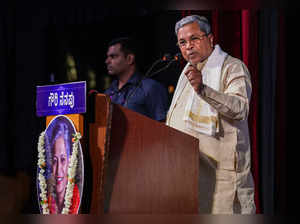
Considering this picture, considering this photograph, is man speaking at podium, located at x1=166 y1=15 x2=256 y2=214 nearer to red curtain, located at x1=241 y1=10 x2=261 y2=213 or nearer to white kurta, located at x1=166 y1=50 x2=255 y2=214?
white kurta, located at x1=166 y1=50 x2=255 y2=214

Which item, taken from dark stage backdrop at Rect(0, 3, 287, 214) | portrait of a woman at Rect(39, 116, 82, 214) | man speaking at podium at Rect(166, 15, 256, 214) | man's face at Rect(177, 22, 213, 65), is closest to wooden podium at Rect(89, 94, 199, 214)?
portrait of a woman at Rect(39, 116, 82, 214)

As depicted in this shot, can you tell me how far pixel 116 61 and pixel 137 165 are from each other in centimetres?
158

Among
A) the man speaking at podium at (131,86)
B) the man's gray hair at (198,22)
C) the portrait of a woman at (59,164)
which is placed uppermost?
the man's gray hair at (198,22)

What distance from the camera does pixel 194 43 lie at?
276 centimetres

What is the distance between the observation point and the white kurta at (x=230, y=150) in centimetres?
242

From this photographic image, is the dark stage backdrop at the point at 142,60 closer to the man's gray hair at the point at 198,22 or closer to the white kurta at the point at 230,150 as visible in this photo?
the man's gray hair at the point at 198,22

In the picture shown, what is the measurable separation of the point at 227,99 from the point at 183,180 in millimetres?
668

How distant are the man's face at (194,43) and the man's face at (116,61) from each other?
0.44 m

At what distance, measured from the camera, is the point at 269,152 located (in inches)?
118

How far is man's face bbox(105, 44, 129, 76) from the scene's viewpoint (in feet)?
10.2

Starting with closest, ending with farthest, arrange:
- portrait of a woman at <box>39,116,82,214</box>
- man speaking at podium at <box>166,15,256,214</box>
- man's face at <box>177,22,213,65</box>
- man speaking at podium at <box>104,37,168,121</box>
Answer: portrait of a woman at <box>39,116,82,214</box> < man speaking at podium at <box>166,15,256,214</box> < man's face at <box>177,22,213,65</box> < man speaking at podium at <box>104,37,168,121</box>

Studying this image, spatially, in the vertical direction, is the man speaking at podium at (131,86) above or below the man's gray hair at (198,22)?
below

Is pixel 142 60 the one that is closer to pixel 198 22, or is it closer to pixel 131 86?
pixel 131 86

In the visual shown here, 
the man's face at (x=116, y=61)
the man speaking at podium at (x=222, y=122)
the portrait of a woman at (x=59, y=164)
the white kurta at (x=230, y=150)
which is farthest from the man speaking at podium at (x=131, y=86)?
the portrait of a woman at (x=59, y=164)
